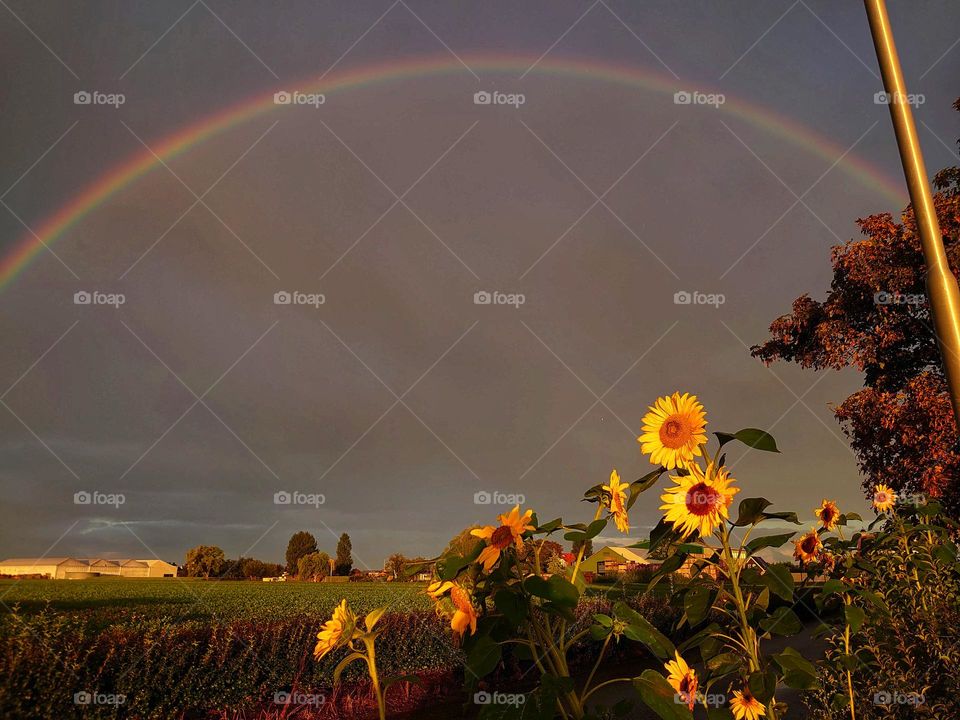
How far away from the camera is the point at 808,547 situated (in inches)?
164

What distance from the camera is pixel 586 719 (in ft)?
6.56

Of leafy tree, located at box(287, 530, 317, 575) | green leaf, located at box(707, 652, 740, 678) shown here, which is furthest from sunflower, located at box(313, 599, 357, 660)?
leafy tree, located at box(287, 530, 317, 575)

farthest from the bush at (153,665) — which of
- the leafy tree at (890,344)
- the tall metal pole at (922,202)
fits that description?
the leafy tree at (890,344)

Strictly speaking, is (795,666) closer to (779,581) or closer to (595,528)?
(779,581)

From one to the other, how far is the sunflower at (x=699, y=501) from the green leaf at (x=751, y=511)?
0.09m

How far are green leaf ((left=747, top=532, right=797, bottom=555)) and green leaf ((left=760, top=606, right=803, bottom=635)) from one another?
252mm

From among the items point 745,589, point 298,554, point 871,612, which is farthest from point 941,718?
point 298,554

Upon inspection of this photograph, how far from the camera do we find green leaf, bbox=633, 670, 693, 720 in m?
1.88

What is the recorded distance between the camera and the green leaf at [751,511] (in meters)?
2.25

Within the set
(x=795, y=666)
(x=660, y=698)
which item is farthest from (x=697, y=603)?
(x=660, y=698)

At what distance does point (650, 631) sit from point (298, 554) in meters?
30.8

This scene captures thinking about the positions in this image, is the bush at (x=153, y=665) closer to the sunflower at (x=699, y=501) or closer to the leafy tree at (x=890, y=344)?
the sunflower at (x=699, y=501)

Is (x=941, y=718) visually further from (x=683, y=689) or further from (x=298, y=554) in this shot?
(x=298, y=554)

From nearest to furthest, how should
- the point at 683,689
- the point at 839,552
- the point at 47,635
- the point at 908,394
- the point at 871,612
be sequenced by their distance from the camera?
the point at 683,689 < the point at 871,612 < the point at 839,552 < the point at 47,635 < the point at 908,394
